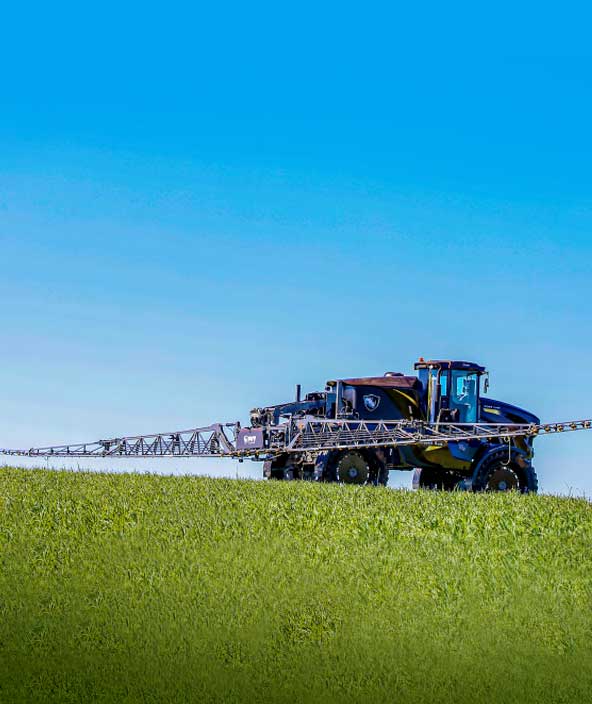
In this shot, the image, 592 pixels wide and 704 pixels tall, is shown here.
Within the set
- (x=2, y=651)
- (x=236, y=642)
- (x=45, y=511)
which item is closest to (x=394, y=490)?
(x=45, y=511)

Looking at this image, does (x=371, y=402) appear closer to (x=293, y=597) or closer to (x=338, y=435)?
(x=338, y=435)

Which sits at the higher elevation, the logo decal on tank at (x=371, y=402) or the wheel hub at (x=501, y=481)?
the logo decal on tank at (x=371, y=402)

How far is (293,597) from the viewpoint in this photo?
11.4 m

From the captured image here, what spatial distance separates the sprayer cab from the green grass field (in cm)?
708

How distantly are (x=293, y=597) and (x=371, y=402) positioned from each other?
11.6 meters

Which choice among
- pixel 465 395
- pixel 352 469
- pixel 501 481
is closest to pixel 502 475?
pixel 501 481

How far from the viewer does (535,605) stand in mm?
11188

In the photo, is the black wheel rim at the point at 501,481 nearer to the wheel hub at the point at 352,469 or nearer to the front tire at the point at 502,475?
the front tire at the point at 502,475

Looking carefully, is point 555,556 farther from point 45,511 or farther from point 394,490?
point 45,511

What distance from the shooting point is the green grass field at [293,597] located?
9.45 metres

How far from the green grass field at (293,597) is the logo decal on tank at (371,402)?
6735 mm

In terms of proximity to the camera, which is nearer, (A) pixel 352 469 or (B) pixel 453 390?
(A) pixel 352 469

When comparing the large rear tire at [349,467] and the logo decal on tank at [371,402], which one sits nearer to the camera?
the large rear tire at [349,467]

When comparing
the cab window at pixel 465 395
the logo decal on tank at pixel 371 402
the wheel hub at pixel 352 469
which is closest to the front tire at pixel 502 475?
the cab window at pixel 465 395
